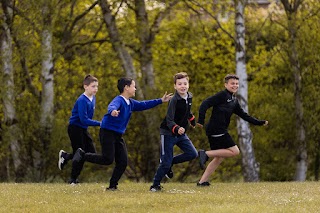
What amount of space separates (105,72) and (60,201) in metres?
14.0

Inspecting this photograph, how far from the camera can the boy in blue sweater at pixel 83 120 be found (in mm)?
14555

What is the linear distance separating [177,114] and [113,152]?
1151 millimetres

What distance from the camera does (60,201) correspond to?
39.8 feet

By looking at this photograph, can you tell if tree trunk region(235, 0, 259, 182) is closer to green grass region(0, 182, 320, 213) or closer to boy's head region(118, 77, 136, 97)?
green grass region(0, 182, 320, 213)

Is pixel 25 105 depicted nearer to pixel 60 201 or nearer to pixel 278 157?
pixel 278 157

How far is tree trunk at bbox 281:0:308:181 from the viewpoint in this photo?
22891 millimetres

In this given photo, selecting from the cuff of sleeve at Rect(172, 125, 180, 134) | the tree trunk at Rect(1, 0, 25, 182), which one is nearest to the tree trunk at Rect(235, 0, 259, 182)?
the tree trunk at Rect(1, 0, 25, 182)

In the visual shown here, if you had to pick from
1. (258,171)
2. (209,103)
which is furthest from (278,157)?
(209,103)

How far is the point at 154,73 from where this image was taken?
25.8 meters

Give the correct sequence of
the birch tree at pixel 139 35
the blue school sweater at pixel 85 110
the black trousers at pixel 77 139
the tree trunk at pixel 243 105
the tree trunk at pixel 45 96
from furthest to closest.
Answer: the birch tree at pixel 139 35, the tree trunk at pixel 243 105, the tree trunk at pixel 45 96, the black trousers at pixel 77 139, the blue school sweater at pixel 85 110

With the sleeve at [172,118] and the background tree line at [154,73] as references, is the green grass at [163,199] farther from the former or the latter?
the background tree line at [154,73]

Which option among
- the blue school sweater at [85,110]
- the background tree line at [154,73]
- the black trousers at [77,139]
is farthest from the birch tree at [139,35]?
the blue school sweater at [85,110]

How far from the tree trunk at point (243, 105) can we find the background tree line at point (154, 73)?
0.09ft

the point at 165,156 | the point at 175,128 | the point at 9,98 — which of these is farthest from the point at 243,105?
the point at 175,128
